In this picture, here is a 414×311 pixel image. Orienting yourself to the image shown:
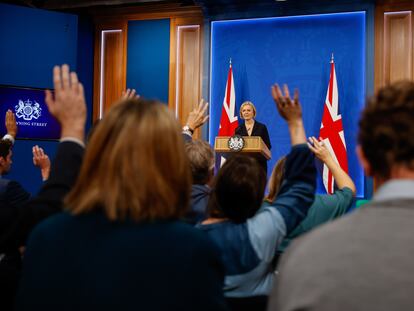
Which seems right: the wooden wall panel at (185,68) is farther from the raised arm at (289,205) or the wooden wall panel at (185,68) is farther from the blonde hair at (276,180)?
the raised arm at (289,205)

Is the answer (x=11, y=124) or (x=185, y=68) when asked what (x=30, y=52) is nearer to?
(x=185, y=68)

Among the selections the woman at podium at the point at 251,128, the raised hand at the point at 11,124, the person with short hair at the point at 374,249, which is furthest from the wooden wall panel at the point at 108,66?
the person with short hair at the point at 374,249

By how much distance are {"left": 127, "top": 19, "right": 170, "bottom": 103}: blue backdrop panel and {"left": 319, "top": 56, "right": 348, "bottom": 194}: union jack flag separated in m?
2.26

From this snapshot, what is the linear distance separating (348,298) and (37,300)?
1.79 feet

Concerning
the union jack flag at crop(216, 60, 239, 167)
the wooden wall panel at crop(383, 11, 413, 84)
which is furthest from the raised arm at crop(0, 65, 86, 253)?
the wooden wall panel at crop(383, 11, 413, 84)

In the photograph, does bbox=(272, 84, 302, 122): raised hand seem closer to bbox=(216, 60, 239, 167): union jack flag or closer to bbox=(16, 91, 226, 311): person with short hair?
bbox=(16, 91, 226, 311): person with short hair

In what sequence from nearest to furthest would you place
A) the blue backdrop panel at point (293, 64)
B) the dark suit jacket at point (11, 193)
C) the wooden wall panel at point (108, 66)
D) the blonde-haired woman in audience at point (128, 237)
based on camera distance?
the blonde-haired woman in audience at point (128, 237) → the dark suit jacket at point (11, 193) → the blue backdrop panel at point (293, 64) → the wooden wall panel at point (108, 66)

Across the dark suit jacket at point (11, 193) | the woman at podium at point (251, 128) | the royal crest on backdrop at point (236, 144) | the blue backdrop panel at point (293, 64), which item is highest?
the blue backdrop panel at point (293, 64)

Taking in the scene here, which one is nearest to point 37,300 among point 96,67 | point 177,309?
point 177,309

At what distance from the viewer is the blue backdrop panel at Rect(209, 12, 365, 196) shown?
659 cm

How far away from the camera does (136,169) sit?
0.91m

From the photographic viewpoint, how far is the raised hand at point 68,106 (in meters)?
1.25

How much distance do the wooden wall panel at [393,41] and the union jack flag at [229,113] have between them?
1839mm

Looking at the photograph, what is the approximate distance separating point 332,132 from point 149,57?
2.84 metres
